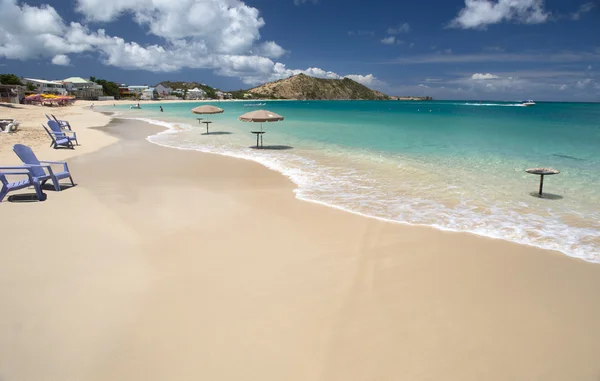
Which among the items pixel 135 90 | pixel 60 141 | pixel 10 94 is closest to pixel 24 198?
pixel 60 141

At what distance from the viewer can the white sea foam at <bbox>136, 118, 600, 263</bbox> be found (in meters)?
5.43

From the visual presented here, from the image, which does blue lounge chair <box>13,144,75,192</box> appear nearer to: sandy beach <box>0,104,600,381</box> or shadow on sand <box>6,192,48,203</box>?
shadow on sand <box>6,192,48,203</box>

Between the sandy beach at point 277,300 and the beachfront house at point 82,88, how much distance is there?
92.4m

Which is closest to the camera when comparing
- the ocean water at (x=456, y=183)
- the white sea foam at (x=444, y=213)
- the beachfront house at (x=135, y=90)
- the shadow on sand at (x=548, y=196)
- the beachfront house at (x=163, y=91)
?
the white sea foam at (x=444, y=213)

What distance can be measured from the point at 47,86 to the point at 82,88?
7.06 meters

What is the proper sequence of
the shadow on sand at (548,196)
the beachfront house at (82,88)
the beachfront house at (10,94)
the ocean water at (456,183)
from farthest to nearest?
the beachfront house at (82,88) → the beachfront house at (10,94) → the shadow on sand at (548,196) → the ocean water at (456,183)

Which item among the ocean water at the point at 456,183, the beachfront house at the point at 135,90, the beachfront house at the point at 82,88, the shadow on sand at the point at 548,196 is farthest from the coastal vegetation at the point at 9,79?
the shadow on sand at the point at 548,196

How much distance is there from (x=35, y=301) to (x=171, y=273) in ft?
4.27

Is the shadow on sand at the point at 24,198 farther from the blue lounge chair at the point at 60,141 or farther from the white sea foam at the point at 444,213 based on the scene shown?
the blue lounge chair at the point at 60,141

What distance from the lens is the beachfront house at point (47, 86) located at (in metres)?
73.6

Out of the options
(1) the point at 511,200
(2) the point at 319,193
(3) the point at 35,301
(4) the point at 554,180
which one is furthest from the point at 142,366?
(4) the point at 554,180

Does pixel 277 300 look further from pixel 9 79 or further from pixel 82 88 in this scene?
pixel 82 88

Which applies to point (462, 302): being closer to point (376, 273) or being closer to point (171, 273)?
point (376, 273)

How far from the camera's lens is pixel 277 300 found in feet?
11.8
